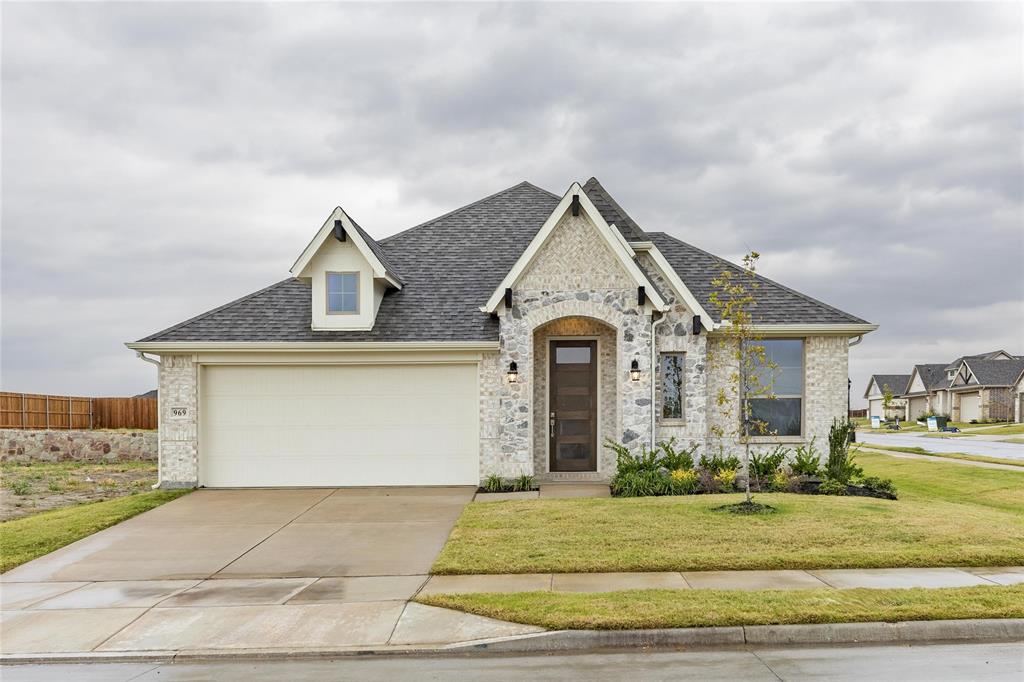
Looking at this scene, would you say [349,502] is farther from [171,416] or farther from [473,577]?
[473,577]

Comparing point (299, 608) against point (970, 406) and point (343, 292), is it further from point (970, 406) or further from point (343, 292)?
point (970, 406)

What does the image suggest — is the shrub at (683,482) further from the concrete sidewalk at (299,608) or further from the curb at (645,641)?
the curb at (645,641)

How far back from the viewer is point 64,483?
17750mm

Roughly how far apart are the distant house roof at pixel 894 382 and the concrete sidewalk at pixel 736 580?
82.3 meters

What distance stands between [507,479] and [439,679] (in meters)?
8.94

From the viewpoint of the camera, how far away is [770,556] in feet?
28.7

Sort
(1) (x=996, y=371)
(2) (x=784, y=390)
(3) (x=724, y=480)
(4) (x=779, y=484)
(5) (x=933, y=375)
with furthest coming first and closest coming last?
1. (5) (x=933, y=375)
2. (1) (x=996, y=371)
3. (2) (x=784, y=390)
4. (4) (x=779, y=484)
5. (3) (x=724, y=480)

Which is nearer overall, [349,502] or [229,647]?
[229,647]

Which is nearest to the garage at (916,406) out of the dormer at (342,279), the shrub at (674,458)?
the shrub at (674,458)

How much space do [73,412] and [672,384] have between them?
80.7ft

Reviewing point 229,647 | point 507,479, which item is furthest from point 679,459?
point 229,647

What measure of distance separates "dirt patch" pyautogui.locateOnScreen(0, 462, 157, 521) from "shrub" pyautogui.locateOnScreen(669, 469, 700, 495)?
11.8 meters

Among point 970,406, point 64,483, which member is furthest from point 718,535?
point 970,406

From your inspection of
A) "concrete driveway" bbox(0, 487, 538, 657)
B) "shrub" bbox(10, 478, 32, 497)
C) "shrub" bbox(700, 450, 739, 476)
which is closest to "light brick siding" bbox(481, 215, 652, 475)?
"shrub" bbox(700, 450, 739, 476)
